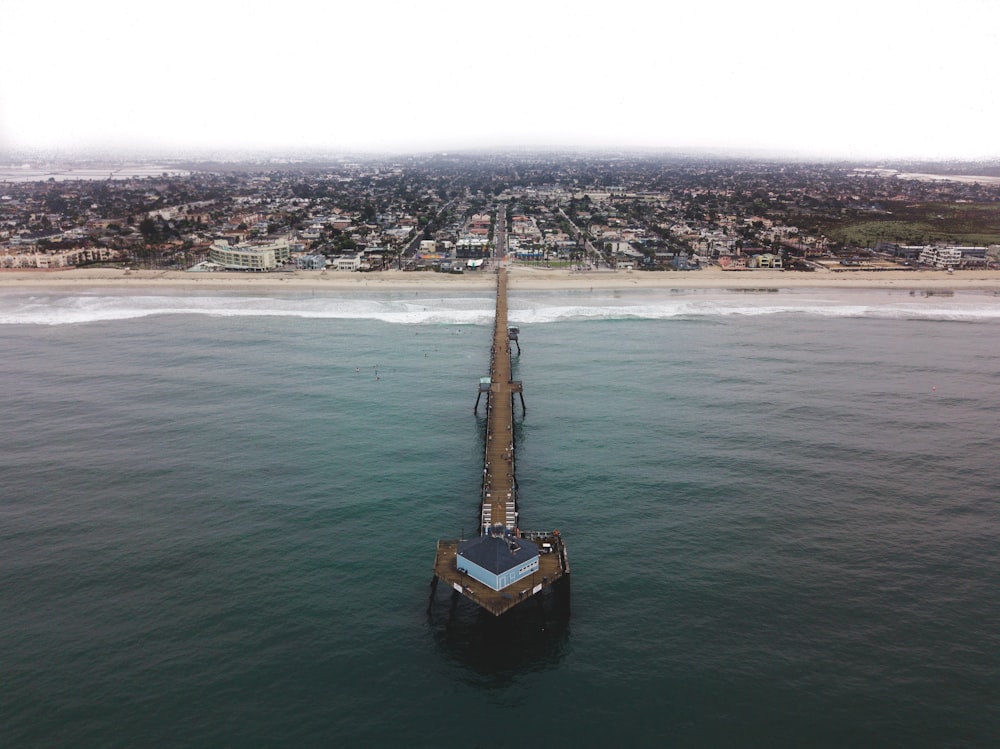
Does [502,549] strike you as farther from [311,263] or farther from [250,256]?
[250,256]

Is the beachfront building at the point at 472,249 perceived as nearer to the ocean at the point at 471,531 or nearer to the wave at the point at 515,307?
the wave at the point at 515,307

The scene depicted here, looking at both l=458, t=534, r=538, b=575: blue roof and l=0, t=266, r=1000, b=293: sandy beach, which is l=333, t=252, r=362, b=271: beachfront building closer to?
l=0, t=266, r=1000, b=293: sandy beach

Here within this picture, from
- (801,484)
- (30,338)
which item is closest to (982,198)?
(801,484)

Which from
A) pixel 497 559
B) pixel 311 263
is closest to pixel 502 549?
pixel 497 559

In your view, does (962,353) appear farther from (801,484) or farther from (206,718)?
(206,718)

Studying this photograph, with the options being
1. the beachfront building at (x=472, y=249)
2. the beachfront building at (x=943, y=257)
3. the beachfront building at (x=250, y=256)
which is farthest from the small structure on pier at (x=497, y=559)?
the beachfront building at (x=943, y=257)
